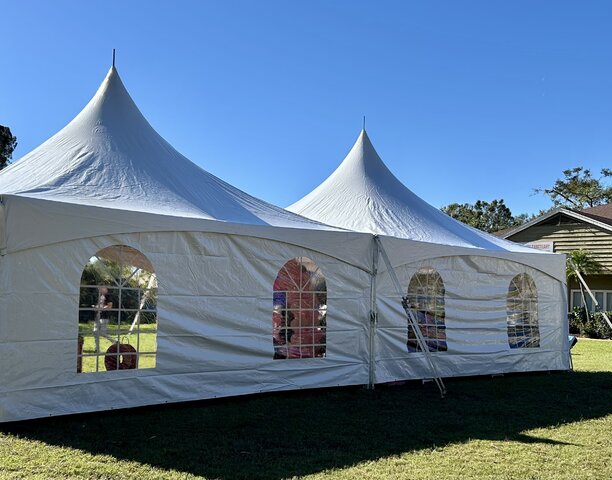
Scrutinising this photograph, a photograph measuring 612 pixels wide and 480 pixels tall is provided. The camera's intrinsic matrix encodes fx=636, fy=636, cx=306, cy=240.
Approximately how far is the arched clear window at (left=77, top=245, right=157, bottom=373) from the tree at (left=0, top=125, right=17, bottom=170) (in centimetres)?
1959

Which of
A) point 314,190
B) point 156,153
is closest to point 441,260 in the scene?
point 314,190

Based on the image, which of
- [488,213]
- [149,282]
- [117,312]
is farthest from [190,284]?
[488,213]

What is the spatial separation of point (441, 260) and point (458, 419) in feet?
10.7

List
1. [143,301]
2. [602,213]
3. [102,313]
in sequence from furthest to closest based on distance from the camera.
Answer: [602,213], [143,301], [102,313]

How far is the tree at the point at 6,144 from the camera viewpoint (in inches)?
944

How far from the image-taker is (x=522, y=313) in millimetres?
10930

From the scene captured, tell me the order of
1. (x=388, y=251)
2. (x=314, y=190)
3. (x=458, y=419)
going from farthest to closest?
(x=314, y=190)
(x=388, y=251)
(x=458, y=419)

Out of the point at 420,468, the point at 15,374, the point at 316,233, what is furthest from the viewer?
the point at 316,233

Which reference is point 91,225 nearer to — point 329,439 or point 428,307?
point 329,439

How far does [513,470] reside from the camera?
5.14 meters

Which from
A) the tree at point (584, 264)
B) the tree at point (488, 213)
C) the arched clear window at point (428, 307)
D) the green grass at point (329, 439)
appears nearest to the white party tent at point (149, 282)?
the green grass at point (329, 439)

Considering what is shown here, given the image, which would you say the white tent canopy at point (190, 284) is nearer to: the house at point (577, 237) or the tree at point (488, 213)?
the house at point (577, 237)

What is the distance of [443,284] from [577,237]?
43.7ft

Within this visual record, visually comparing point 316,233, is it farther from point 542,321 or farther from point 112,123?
point 542,321
